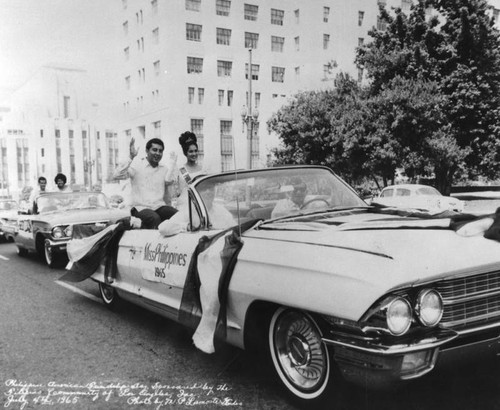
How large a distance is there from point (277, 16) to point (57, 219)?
36025 mm

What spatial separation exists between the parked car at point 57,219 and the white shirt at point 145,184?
224 cm

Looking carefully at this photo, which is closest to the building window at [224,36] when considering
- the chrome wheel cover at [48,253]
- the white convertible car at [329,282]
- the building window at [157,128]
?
the building window at [157,128]

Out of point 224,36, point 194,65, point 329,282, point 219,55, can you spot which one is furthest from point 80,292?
point 194,65

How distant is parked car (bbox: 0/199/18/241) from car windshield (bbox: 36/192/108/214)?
2001 millimetres

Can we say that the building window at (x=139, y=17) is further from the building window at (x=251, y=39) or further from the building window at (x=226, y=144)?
the building window at (x=226, y=144)

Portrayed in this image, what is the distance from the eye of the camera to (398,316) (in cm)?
247

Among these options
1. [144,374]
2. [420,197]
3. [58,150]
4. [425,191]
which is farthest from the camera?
[58,150]

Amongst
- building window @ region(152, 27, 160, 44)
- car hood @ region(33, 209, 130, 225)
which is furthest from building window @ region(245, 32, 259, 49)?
car hood @ region(33, 209, 130, 225)

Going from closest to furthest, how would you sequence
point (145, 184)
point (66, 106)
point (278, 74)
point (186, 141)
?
point (186, 141)
point (145, 184)
point (278, 74)
point (66, 106)

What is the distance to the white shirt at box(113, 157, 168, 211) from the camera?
6092 mm

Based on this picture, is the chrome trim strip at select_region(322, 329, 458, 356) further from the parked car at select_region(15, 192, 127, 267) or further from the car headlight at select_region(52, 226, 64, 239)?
the car headlight at select_region(52, 226, 64, 239)

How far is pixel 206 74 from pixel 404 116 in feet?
64.3

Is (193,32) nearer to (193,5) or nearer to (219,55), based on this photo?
(193,5)

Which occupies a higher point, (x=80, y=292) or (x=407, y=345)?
(x=407, y=345)
